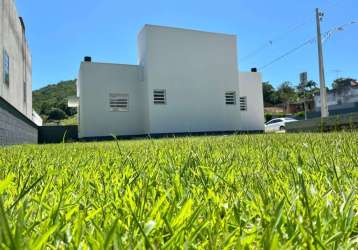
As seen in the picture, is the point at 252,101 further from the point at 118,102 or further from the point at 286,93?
the point at 286,93

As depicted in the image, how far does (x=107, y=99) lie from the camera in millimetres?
16219

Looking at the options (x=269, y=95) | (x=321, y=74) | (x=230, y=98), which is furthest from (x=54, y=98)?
(x=321, y=74)

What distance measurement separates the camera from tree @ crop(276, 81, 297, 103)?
67144 mm

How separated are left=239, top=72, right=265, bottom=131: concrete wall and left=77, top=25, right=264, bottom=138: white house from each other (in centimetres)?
97

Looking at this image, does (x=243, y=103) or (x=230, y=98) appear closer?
(x=230, y=98)

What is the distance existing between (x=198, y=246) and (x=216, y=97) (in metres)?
17.0

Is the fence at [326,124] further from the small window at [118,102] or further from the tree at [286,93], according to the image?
the tree at [286,93]

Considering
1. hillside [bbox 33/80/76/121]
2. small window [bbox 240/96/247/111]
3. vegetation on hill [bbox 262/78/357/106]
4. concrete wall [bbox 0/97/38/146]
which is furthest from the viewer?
vegetation on hill [bbox 262/78/357/106]

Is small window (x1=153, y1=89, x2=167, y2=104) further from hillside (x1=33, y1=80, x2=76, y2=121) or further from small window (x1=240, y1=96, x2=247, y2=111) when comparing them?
A: hillside (x1=33, y1=80, x2=76, y2=121)

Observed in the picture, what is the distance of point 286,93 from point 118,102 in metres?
60.5

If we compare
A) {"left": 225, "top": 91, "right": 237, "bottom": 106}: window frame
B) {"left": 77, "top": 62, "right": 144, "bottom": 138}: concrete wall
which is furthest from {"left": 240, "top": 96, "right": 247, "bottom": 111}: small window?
{"left": 77, "top": 62, "right": 144, "bottom": 138}: concrete wall

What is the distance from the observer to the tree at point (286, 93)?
67144 millimetres

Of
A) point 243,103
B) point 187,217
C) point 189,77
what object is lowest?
point 187,217

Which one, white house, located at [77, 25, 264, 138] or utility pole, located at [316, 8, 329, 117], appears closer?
white house, located at [77, 25, 264, 138]
